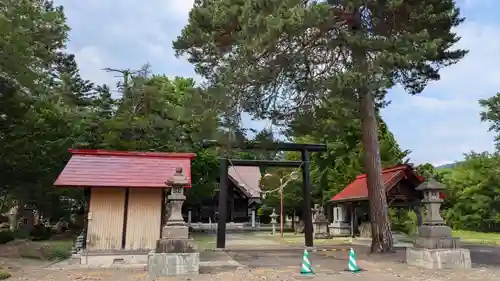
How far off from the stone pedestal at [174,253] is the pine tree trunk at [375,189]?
7.14m

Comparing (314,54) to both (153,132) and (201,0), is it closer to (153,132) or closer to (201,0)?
(201,0)

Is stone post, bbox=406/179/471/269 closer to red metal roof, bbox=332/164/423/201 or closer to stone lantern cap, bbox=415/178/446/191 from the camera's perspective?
stone lantern cap, bbox=415/178/446/191

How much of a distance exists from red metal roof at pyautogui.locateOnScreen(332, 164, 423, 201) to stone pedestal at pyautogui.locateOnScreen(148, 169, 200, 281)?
11917 mm

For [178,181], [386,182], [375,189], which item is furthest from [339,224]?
[178,181]

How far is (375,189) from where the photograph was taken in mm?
14586

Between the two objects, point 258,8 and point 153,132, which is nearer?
point 258,8

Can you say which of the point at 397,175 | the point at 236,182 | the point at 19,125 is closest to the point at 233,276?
the point at 19,125

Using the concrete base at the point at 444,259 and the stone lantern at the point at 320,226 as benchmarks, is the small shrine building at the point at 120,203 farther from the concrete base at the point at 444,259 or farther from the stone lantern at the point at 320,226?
the stone lantern at the point at 320,226

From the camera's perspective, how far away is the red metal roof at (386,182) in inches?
782

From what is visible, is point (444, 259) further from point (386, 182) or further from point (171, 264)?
point (386, 182)

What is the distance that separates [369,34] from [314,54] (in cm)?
182

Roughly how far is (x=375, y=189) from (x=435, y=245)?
3.55 metres

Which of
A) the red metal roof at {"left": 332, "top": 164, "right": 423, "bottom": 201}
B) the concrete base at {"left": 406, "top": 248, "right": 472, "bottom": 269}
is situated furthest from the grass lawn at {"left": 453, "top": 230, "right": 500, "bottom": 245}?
the concrete base at {"left": 406, "top": 248, "right": 472, "bottom": 269}

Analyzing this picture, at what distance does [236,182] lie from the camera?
3862 centimetres
